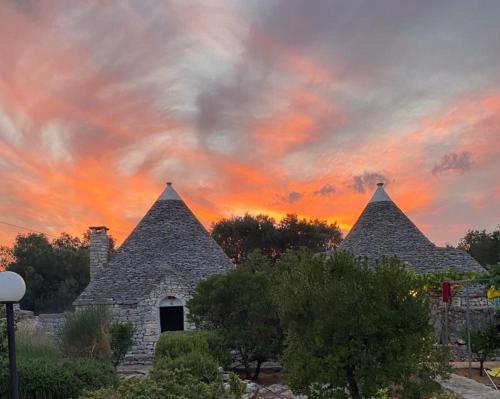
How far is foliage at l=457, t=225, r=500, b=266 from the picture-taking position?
126 feet

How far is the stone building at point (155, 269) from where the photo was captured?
19391 millimetres

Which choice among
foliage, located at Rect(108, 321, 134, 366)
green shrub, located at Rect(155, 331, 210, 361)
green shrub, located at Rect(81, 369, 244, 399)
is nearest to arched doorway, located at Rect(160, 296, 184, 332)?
foliage, located at Rect(108, 321, 134, 366)

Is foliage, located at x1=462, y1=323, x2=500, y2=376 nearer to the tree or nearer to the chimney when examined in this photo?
the tree

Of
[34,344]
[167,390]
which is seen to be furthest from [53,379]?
[34,344]

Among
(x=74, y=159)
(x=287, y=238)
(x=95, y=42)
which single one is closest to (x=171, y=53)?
(x=95, y=42)

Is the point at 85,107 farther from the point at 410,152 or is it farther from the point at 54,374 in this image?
the point at 410,152

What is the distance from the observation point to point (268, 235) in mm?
44000

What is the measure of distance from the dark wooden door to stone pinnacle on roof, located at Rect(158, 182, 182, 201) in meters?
5.30

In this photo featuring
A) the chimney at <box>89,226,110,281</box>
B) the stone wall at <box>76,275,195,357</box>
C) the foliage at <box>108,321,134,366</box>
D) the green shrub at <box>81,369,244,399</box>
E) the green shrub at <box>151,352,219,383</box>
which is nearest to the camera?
the green shrub at <box>81,369,244,399</box>

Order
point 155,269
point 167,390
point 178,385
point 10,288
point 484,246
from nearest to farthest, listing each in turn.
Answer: point 10,288, point 167,390, point 178,385, point 155,269, point 484,246

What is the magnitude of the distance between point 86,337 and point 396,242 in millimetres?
13255

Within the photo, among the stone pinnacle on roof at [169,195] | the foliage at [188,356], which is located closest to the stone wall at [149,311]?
the stone pinnacle on roof at [169,195]

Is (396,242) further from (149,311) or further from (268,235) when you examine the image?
(268,235)

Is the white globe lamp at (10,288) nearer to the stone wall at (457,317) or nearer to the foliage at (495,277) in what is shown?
the foliage at (495,277)
